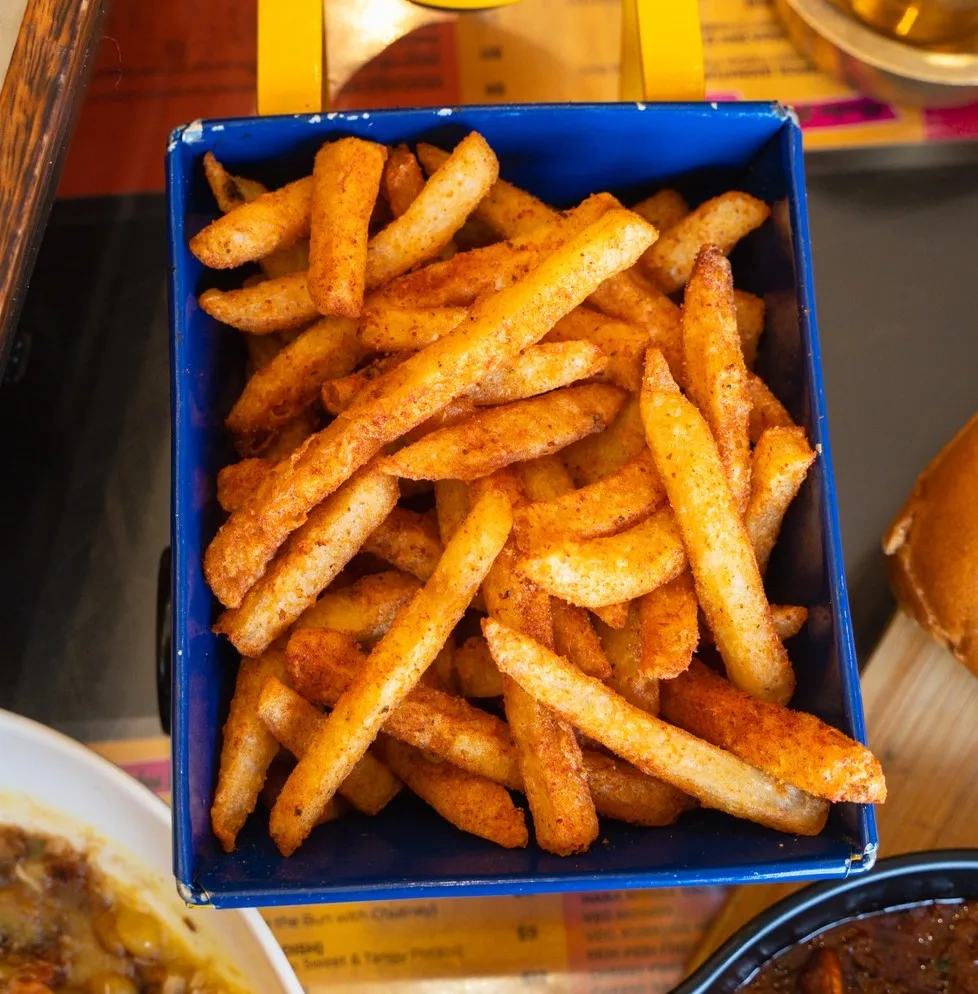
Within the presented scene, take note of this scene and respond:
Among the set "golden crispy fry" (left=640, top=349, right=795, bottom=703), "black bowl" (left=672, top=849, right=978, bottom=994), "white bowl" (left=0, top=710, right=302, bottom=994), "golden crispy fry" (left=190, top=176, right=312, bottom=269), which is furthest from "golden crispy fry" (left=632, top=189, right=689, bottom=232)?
"white bowl" (left=0, top=710, right=302, bottom=994)

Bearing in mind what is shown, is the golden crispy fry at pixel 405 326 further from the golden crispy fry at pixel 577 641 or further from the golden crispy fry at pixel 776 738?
the golden crispy fry at pixel 776 738

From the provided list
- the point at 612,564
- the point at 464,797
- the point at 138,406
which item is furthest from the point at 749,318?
the point at 138,406

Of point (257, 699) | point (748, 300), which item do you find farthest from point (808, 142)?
point (257, 699)

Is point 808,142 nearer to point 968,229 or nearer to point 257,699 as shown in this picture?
point 968,229

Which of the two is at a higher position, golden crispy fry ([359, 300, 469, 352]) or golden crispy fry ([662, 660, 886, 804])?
golden crispy fry ([359, 300, 469, 352])

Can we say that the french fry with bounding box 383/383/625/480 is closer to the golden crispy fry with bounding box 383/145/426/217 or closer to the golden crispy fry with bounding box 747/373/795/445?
the golden crispy fry with bounding box 747/373/795/445

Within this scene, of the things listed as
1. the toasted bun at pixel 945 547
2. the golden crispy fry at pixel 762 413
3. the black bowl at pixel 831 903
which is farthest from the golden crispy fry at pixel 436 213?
the black bowl at pixel 831 903
